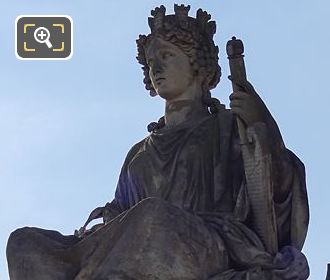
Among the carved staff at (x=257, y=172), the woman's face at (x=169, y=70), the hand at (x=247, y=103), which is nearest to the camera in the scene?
the carved staff at (x=257, y=172)

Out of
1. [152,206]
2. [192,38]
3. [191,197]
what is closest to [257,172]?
[191,197]

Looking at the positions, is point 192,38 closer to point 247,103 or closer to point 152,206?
point 247,103

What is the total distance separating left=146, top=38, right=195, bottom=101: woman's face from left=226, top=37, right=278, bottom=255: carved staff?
117cm

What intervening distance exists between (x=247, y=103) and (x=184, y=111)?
1329 millimetres

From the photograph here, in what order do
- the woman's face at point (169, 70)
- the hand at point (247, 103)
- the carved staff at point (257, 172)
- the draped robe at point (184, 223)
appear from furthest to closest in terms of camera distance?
1. the woman's face at point (169, 70)
2. the hand at point (247, 103)
3. the carved staff at point (257, 172)
4. the draped robe at point (184, 223)

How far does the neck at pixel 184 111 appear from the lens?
1528 centimetres

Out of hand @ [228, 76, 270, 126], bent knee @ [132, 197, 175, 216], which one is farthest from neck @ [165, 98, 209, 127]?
bent knee @ [132, 197, 175, 216]

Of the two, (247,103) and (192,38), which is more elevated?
(192,38)

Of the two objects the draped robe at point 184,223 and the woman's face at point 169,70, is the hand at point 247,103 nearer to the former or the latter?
the draped robe at point 184,223

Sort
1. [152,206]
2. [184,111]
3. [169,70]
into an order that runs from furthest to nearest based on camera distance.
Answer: [184,111]
[169,70]
[152,206]

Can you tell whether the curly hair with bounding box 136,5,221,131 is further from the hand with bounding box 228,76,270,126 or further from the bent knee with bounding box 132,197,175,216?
the bent knee with bounding box 132,197,175,216

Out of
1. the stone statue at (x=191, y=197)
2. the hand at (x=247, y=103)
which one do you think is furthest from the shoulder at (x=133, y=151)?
the hand at (x=247, y=103)

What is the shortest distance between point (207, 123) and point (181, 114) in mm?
349

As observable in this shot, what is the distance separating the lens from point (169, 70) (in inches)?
598
